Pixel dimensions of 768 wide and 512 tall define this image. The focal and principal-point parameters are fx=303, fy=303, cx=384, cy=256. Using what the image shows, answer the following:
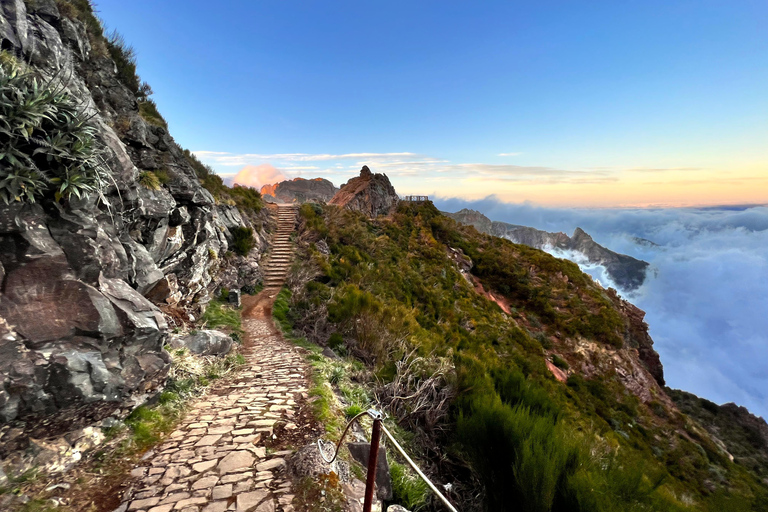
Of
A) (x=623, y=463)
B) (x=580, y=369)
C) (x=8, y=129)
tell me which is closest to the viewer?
(x=8, y=129)

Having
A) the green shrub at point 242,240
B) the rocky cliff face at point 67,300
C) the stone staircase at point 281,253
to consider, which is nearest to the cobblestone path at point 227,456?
A: the rocky cliff face at point 67,300

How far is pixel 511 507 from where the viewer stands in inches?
131

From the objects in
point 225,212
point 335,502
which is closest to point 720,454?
point 335,502

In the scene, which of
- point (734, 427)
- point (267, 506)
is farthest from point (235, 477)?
point (734, 427)

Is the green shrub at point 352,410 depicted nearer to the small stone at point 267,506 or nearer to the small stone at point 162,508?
the small stone at point 267,506

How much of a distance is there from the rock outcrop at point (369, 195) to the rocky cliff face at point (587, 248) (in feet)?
265

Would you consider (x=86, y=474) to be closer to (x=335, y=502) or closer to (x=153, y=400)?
(x=153, y=400)

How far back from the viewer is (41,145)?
3207mm

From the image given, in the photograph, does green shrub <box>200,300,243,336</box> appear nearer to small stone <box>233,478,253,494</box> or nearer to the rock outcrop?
small stone <box>233,478,253,494</box>

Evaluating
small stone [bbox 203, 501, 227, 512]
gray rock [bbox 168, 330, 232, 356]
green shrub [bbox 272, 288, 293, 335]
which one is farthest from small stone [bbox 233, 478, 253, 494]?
green shrub [bbox 272, 288, 293, 335]

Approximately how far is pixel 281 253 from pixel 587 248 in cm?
14386

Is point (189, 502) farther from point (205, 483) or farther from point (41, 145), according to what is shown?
point (41, 145)

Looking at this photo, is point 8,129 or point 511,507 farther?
point 511,507

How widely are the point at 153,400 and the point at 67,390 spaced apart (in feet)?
4.14
